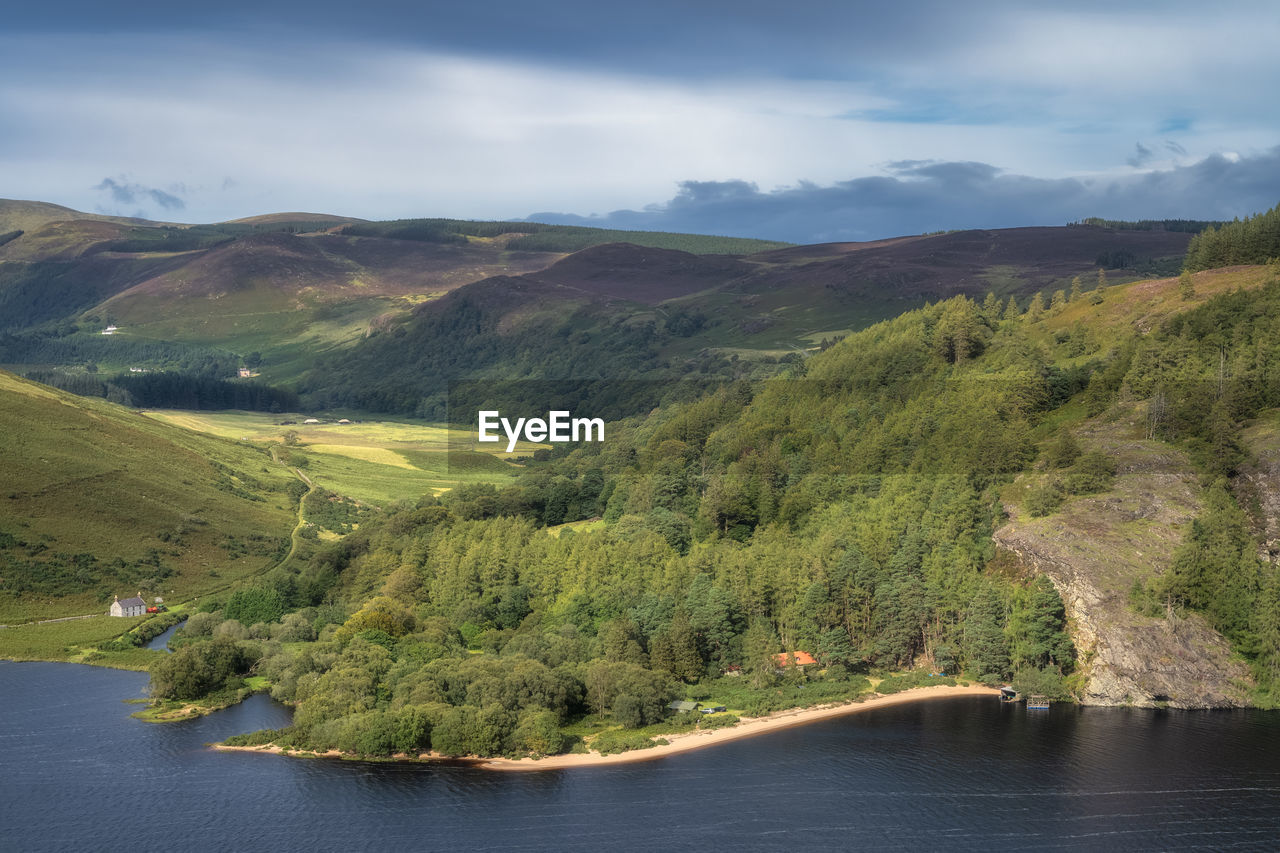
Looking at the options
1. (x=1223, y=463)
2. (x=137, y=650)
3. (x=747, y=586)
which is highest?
(x=1223, y=463)

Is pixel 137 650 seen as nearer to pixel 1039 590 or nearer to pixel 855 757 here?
pixel 855 757

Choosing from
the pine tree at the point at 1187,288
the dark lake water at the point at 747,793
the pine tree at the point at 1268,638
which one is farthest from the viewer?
the pine tree at the point at 1187,288

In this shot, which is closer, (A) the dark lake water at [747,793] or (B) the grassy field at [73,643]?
(A) the dark lake water at [747,793]

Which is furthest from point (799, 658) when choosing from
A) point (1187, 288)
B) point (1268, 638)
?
point (1187, 288)

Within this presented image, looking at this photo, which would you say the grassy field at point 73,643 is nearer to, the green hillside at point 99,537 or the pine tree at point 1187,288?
the green hillside at point 99,537

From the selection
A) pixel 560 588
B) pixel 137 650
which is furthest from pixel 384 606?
pixel 137 650

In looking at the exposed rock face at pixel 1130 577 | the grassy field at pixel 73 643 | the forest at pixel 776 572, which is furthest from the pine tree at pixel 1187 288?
the grassy field at pixel 73 643

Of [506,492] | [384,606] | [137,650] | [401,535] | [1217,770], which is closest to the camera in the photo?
[1217,770]
